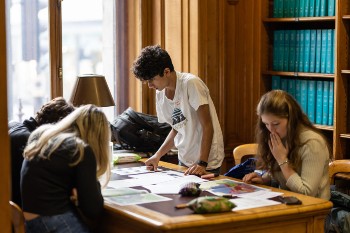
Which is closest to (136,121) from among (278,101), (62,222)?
(278,101)

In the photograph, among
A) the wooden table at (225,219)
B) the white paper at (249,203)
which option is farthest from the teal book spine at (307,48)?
the white paper at (249,203)

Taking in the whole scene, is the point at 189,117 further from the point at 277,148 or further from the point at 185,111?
the point at 277,148

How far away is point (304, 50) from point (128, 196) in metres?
2.11

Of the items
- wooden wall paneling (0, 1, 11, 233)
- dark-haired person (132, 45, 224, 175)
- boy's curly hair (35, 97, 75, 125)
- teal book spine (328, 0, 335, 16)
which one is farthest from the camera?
teal book spine (328, 0, 335, 16)

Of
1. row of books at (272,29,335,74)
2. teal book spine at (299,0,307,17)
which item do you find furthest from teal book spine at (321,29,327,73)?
teal book spine at (299,0,307,17)

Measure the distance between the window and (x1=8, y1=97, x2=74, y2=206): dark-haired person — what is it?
1293 millimetres

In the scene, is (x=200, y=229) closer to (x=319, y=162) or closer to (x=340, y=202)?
(x=319, y=162)

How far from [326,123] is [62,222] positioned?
235 centimetres

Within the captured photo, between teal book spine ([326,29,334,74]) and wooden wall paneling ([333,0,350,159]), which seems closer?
wooden wall paneling ([333,0,350,159])

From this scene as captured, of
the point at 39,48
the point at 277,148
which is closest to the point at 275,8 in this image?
the point at 39,48

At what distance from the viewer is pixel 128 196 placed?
3141 mm

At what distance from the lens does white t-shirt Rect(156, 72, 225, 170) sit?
383cm

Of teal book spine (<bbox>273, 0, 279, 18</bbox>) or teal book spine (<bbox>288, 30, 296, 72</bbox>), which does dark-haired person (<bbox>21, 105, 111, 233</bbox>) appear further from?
teal book spine (<bbox>273, 0, 279, 18</bbox>)

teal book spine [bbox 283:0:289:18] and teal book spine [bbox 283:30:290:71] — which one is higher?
teal book spine [bbox 283:0:289:18]
